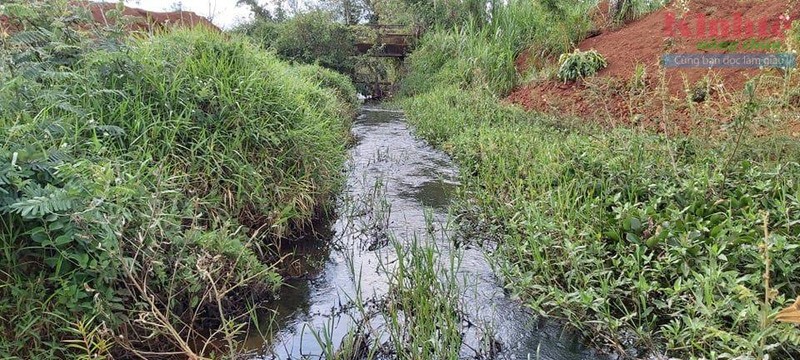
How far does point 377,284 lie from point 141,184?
135 cm

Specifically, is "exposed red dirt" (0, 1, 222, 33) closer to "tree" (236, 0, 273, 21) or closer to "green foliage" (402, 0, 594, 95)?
"green foliage" (402, 0, 594, 95)

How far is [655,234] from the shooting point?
231cm

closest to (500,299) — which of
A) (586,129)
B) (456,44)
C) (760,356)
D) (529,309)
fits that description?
(529,309)

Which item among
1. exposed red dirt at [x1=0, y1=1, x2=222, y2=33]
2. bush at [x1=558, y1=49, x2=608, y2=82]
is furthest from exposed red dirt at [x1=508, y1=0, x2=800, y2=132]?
exposed red dirt at [x1=0, y1=1, x2=222, y2=33]

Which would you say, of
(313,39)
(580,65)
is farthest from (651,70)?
(313,39)

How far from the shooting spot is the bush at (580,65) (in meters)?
6.81

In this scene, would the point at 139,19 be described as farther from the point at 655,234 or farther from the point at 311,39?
the point at 311,39

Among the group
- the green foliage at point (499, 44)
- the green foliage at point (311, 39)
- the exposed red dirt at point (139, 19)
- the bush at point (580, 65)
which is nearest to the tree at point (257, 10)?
the green foliage at point (311, 39)

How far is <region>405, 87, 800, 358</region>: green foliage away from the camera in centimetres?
179

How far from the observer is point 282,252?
3.09 meters

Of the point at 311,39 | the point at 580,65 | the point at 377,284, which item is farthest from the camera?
the point at 311,39

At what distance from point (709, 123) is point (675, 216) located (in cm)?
173

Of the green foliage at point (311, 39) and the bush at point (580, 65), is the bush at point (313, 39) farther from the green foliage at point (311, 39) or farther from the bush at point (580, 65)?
the bush at point (580, 65)

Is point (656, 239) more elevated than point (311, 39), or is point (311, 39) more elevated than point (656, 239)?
point (311, 39)
